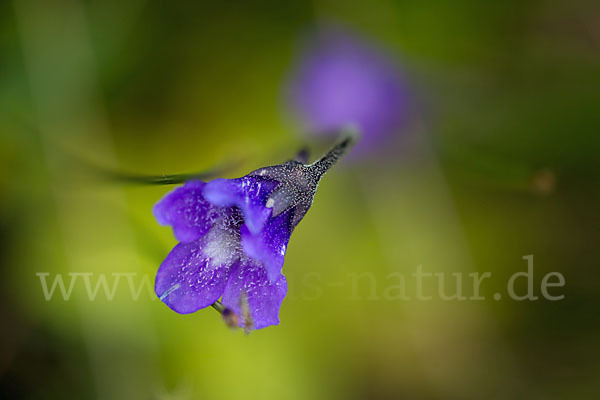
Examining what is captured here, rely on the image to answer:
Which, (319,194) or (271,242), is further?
(319,194)

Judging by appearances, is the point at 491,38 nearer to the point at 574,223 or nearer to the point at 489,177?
the point at 489,177

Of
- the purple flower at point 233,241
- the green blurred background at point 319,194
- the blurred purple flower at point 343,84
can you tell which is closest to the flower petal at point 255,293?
the purple flower at point 233,241

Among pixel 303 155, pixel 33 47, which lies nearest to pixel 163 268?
pixel 303 155

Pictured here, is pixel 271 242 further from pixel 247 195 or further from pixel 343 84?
pixel 343 84

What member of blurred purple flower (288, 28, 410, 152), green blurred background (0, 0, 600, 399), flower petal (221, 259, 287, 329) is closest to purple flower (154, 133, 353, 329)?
flower petal (221, 259, 287, 329)

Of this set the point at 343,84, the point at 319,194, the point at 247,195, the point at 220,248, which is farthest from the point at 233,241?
the point at 343,84
